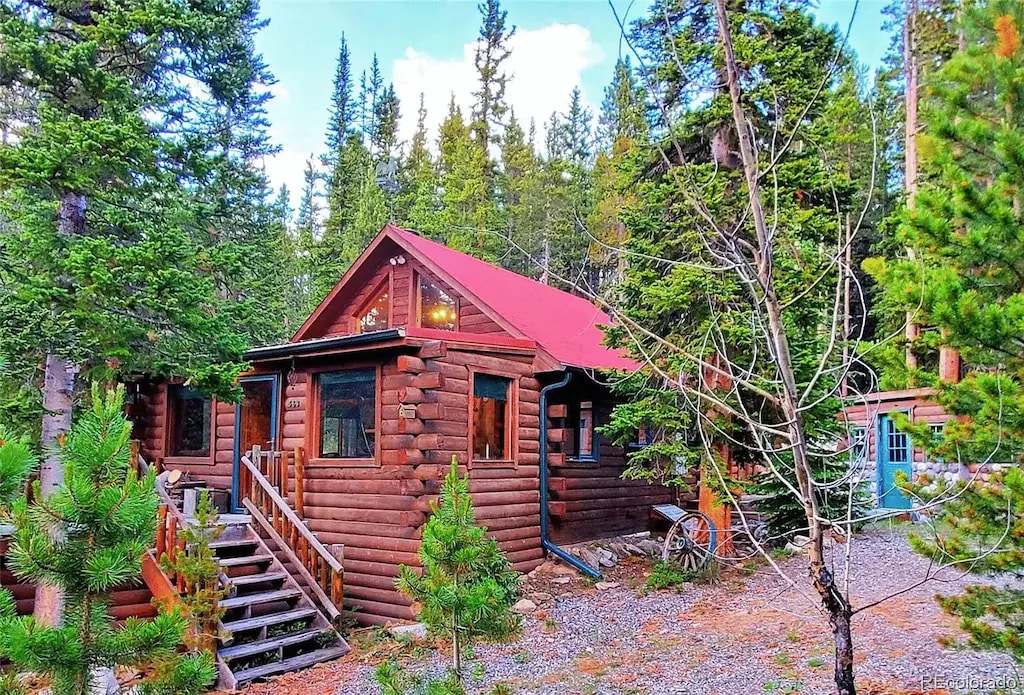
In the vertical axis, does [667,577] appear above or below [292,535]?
below

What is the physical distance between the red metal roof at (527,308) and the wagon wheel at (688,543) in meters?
2.59

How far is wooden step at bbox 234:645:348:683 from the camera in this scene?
7.18 m

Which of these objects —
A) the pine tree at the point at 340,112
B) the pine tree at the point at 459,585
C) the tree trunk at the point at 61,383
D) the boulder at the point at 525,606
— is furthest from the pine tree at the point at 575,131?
the pine tree at the point at 459,585

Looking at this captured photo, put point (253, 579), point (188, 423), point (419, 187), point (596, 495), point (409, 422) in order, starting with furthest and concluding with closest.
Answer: point (419, 187)
point (188, 423)
point (596, 495)
point (409, 422)
point (253, 579)

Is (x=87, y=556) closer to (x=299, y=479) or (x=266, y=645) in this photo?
(x=266, y=645)

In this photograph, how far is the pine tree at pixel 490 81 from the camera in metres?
33.3

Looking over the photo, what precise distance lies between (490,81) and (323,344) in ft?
90.0

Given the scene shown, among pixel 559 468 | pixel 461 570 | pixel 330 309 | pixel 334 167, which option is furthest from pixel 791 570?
pixel 334 167

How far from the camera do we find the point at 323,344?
976 centimetres

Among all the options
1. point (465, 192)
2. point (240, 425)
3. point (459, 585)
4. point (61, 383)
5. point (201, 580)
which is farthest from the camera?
point (465, 192)

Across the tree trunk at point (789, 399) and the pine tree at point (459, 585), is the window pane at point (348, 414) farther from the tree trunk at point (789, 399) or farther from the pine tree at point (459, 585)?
the tree trunk at point (789, 399)

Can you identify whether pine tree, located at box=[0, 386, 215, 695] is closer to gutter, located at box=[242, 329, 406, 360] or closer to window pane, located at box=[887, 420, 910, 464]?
gutter, located at box=[242, 329, 406, 360]

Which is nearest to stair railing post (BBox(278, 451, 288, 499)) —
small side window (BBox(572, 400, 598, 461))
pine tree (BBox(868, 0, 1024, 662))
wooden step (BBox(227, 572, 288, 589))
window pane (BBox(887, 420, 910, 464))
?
wooden step (BBox(227, 572, 288, 589))

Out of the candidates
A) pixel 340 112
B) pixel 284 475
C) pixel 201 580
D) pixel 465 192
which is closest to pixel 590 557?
pixel 284 475
